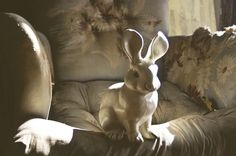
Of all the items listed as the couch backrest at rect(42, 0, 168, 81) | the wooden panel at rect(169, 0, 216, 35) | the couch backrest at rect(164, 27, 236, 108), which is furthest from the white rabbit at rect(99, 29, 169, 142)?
the wooden panel at rect(169, 0, 216, 35)

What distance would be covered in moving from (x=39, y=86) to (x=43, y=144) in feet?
0.60

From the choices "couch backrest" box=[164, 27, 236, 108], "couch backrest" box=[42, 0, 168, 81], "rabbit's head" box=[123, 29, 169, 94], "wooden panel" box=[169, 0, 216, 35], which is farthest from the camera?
"wooden panel" box=[169, 0, 216, 35]

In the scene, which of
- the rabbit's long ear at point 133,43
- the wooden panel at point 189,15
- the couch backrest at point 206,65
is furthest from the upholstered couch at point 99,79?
the wooden panel at point 189,15

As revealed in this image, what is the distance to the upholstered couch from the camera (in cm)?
85

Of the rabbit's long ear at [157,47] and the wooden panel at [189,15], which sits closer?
the rabbit's long ear at [157,47]

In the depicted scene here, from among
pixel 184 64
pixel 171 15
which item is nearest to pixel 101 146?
pixel 184 64

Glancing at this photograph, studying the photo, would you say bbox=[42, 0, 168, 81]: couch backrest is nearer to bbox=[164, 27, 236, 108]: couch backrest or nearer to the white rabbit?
bbox=[164, 27, 236, 108]: couch backrest

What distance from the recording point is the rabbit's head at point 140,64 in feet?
2.68

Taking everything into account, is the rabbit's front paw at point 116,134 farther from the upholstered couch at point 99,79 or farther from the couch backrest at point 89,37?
the couch backrest at point 89,37

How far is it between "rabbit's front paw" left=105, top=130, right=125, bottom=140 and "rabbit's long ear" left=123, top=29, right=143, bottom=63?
0.16 meters

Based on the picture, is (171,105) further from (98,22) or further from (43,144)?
(43,144)

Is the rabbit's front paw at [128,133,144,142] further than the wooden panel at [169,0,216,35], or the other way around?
the wooden panel at [169,0,216,35]

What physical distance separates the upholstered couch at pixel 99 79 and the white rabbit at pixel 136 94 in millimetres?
33

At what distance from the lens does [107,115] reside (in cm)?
89
